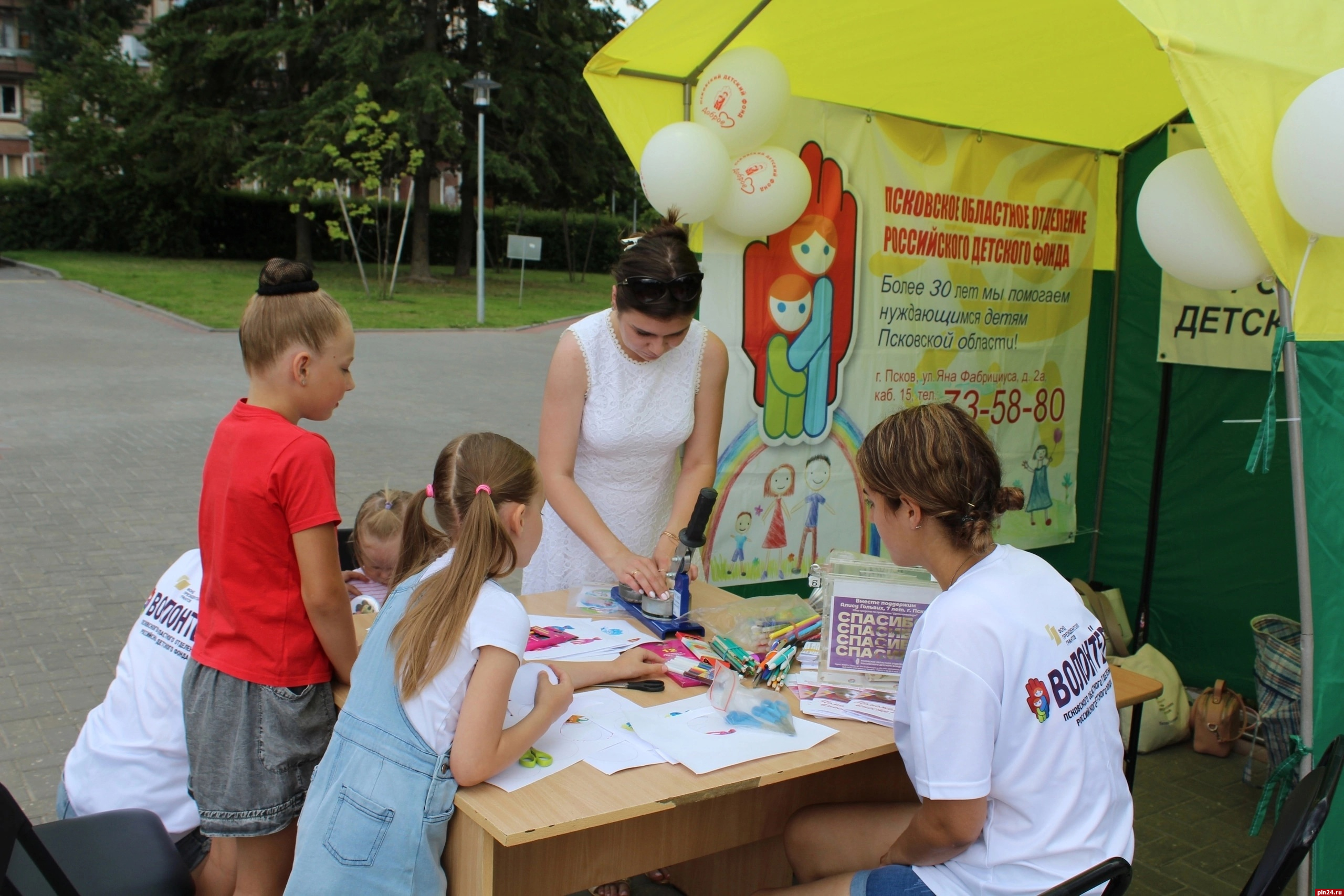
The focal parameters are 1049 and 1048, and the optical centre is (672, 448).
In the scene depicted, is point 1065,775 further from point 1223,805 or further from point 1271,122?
point 1223,805

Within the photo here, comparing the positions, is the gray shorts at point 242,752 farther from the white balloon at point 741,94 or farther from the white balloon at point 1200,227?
the white balloon at point 1200,227


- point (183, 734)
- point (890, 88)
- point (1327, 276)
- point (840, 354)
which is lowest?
point (183, 734)

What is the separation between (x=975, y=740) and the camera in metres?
1.62

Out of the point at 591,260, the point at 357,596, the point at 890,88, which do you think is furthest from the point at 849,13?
the point at 591,260

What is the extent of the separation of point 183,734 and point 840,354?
2638mm

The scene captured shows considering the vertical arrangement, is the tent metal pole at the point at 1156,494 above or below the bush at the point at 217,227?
below

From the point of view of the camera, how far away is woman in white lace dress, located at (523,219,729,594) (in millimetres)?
2656

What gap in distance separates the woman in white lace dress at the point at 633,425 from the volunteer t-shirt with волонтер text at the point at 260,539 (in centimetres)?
88

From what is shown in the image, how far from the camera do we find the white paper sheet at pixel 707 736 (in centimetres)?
190

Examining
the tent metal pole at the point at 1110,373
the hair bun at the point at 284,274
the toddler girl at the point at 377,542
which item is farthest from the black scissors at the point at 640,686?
the tent metal pole at the point at 1110,373

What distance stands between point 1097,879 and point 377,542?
2.08 m

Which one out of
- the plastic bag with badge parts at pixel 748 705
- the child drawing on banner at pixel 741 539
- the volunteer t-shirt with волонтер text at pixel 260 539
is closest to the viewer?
the volunteer t-shirt with волонтер text at pixel 260 539

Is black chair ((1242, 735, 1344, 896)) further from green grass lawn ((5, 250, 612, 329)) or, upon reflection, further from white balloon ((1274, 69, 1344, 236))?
green grass lawn ((5, 250, 612, 329))

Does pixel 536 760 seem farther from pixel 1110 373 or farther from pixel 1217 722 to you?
pixel 1110 373
